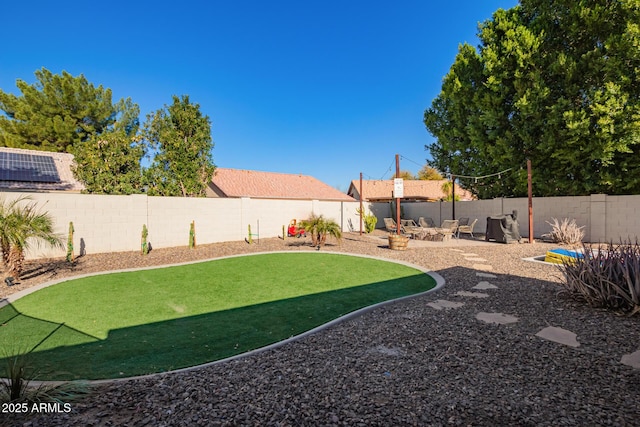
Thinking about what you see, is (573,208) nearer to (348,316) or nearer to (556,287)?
(556,287)

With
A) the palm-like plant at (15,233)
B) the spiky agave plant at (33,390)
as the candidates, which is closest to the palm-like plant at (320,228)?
the palm-like plant at (15,233)

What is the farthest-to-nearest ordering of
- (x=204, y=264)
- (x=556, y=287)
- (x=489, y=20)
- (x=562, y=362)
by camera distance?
(x=489, y=20) < (x=204, y=264) < (x=556, y=287) < (x=562, y=362)

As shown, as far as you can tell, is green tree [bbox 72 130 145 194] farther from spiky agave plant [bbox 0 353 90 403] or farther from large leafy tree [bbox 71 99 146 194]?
spiky agave plant [bbox 0 353 90 403]

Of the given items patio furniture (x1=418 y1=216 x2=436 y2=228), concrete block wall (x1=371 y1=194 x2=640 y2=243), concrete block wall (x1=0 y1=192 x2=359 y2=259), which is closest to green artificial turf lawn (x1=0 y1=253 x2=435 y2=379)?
concrete block wall (x1=0 y1=192 x2=359 y2=259)

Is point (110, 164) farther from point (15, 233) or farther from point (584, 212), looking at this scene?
point (584, 212)

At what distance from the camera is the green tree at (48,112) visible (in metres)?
17.9

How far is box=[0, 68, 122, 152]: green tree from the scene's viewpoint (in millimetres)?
17875

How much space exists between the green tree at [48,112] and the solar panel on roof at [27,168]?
149 inches

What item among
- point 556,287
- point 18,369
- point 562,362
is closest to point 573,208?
point 556,287

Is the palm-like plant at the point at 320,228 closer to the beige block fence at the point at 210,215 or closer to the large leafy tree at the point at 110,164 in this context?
the beige block fence at the point at 210,215

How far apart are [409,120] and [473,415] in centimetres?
2482

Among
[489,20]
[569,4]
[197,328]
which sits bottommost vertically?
[197,328]

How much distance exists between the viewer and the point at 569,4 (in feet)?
40.4

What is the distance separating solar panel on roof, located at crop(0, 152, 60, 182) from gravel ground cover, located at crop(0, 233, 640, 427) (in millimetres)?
15055
